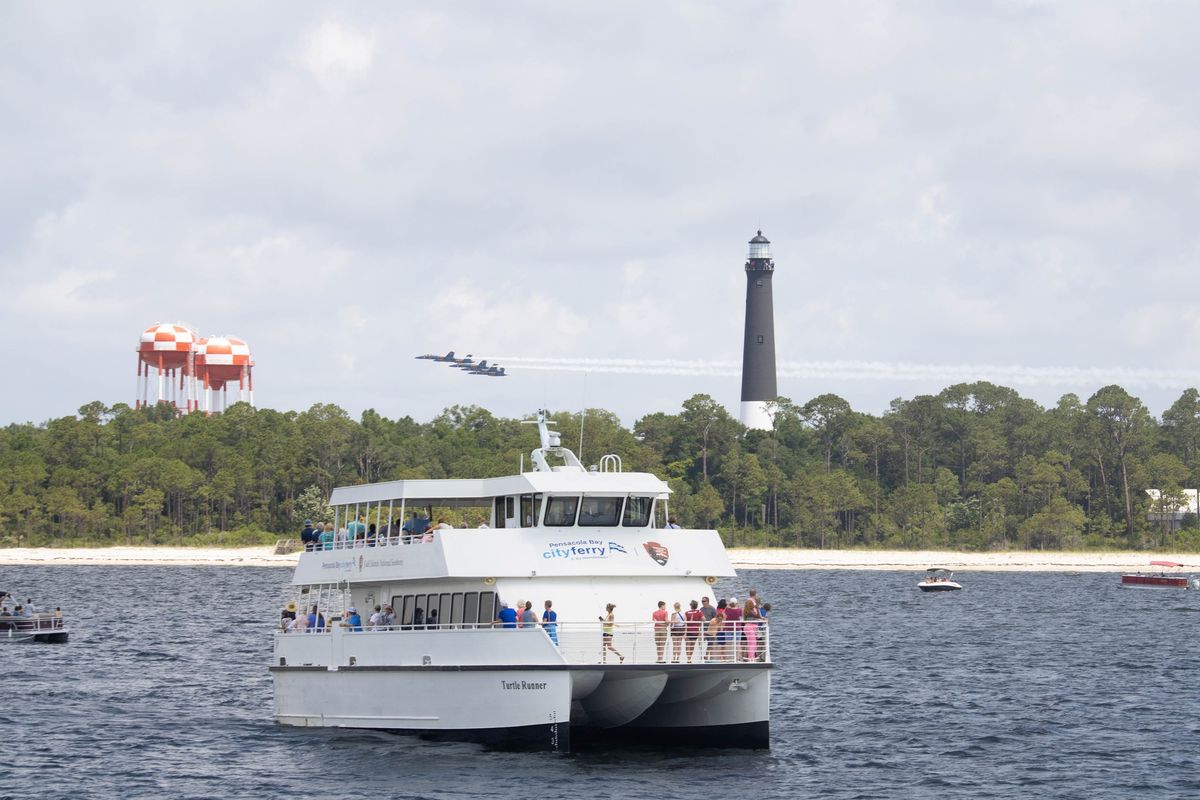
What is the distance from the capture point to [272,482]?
153 meters

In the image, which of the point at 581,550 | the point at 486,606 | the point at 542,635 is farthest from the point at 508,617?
the point at 581,550

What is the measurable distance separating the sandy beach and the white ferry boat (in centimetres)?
10541

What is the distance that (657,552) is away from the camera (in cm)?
3547

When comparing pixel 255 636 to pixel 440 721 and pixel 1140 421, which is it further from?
pixel 1140 421

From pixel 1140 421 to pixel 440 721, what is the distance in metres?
137

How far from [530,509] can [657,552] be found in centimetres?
287

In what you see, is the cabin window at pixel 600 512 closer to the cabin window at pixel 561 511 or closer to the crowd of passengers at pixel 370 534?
the cabin window at pixel 561 511

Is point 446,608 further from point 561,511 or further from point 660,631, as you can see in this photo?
point 660,631

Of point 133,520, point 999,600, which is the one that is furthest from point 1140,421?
point 133,520

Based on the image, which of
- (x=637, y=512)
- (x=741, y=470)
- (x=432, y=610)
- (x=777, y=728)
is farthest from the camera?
(x=741, y=470)

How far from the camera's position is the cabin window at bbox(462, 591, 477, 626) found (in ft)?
114

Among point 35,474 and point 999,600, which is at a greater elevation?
point 35,474

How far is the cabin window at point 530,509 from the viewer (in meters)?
35.1

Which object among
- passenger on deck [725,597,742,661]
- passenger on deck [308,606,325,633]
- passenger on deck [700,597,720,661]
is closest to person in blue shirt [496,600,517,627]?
passenger on deck [700,597,720,661]
